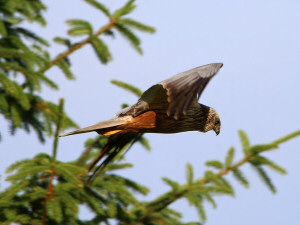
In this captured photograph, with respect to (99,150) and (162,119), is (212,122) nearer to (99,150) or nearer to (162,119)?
(162,119)

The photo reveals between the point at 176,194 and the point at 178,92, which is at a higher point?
the point at 178,92

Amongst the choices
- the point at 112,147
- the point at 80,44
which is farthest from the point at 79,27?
the point at 112,147

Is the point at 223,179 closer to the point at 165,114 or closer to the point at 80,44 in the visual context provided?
the point at 165,114

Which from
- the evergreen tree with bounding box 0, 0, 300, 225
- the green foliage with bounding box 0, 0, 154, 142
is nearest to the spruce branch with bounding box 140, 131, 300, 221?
the evergreen tree with bounding box 0, 0, 300, 225

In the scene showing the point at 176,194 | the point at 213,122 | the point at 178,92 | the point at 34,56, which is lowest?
the point at 176,194

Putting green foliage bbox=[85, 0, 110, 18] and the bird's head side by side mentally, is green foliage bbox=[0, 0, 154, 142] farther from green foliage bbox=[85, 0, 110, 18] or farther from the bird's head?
the bird's head

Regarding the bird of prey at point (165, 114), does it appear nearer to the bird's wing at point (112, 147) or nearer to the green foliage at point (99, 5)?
the bird's wing at point (112, 147)

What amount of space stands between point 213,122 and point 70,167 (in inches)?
48.2

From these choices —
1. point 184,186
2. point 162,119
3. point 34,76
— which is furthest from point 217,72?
point 34,76

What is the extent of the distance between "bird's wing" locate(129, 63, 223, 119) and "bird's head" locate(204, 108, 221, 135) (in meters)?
0.61

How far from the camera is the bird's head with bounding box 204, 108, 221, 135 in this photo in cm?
439

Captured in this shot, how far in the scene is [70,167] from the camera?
13.7 ft

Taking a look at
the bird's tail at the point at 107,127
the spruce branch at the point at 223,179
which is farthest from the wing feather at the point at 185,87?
the spruce branch at the point at 223,179

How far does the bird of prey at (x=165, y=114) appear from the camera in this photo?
10.7ft
